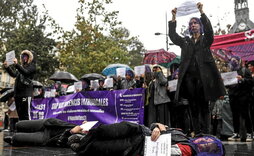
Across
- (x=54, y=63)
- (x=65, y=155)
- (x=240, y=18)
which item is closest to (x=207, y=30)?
(x=65, y=155)

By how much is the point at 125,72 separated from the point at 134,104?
1674mm

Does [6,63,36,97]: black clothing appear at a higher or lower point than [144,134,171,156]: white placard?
higher

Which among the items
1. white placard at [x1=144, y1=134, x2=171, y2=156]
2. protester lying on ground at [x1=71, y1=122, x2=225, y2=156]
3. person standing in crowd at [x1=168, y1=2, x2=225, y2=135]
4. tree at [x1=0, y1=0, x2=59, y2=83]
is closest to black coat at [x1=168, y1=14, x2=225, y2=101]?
person standing in crowd at [x1=168, y1=2, x2=225, y2=135]

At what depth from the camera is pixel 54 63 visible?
2555 cm

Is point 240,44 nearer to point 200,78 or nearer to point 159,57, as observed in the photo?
point 159,57

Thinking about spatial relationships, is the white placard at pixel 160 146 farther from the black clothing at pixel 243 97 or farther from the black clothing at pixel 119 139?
the black clothing at pixel 243 97

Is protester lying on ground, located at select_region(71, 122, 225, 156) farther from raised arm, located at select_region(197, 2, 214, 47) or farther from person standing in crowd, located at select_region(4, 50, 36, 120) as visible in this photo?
person standing in crowd, located at select_region(4, 50, 36, 120)

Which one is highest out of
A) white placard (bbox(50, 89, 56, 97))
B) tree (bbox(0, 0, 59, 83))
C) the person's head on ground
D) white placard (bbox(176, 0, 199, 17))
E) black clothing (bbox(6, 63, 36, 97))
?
tree (bbox(0, 0, 59, 83))

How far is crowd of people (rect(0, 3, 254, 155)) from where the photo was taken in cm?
349

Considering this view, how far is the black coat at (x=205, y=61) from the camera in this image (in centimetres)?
411

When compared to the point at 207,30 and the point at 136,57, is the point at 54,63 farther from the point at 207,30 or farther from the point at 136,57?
the point at 136,57

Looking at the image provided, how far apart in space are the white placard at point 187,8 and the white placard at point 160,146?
2.26 metres

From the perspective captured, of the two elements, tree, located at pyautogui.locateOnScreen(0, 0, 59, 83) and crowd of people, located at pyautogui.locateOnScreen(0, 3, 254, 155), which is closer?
crowd of people, located at pyautogui.locateOnScreen(0, 3, 254, 155)

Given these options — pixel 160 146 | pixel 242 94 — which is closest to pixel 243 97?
pixel 242 94
